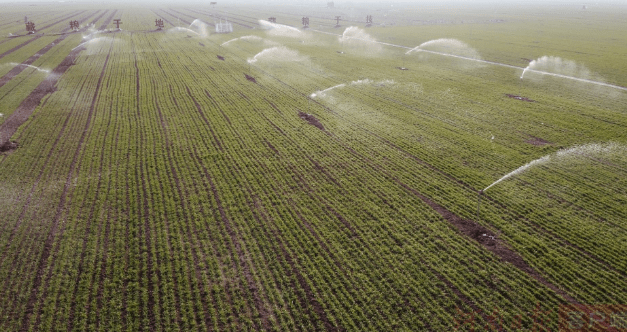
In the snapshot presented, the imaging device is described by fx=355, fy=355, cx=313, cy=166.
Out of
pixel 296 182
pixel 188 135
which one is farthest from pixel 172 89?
pixel 296 182

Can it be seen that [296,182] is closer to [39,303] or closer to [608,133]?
[39,303]

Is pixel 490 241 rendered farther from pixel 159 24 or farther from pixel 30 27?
pixel 30 27

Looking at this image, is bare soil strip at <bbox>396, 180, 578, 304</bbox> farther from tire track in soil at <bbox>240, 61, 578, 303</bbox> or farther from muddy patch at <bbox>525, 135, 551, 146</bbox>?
muddy patch at <bbox>525, 135, 551, 146</bbox>

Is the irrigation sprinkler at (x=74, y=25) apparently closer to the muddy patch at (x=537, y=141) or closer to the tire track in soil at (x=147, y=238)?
the tire track in soil at (x=147, y=238)

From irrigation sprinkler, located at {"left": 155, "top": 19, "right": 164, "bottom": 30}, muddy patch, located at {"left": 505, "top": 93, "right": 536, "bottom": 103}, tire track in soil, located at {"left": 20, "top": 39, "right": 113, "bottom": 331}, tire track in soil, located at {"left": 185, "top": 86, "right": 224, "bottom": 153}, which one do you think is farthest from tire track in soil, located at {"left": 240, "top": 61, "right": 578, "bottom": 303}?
irrigation sprinkler, located at {"left": 155, "top": 19, "right": 164, "bottom": 30}

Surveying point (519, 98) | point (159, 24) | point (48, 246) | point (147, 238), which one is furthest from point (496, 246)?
point (159, 24)

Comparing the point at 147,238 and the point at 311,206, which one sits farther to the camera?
the point at 311,206
